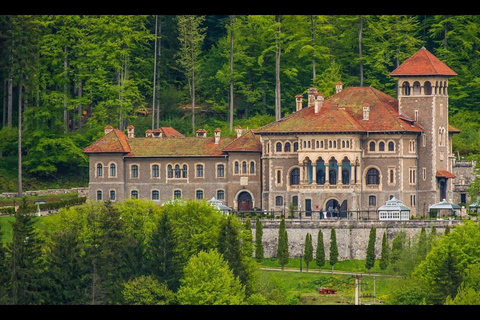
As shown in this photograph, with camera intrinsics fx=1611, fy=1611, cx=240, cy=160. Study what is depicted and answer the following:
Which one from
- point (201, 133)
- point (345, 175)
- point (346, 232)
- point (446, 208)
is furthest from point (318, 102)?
point (346, 232)

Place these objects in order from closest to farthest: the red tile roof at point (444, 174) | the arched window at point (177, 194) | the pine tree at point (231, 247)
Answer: the pine tree at point (231, 247)
the red tile roof at point (444, 174)
the arched window at point (177, 194)

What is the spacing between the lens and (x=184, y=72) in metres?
138

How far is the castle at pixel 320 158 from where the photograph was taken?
11300 centimetres

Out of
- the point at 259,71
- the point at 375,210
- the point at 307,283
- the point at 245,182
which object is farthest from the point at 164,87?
the point at 307,283

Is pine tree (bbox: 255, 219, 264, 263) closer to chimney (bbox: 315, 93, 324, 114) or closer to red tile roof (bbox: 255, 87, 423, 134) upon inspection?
red tile roof (bbox: 255, 87, 423, 134)

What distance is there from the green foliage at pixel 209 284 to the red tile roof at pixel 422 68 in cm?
2504

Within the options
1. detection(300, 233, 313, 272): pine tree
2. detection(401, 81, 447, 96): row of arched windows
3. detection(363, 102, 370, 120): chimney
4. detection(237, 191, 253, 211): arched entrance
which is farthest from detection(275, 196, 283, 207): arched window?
detection(401, 81, 447, 96): row of arched windows

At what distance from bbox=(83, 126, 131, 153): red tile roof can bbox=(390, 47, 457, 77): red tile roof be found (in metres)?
Result: 20.5

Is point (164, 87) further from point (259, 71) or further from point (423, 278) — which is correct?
point (423, 278)

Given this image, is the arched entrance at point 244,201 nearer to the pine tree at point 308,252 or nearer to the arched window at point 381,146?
the arched window at point 381,146

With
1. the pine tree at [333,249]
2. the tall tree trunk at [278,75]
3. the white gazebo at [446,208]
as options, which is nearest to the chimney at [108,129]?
the tall tree trunk at [278,75]

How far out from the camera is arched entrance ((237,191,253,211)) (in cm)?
11656

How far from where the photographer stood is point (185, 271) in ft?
317

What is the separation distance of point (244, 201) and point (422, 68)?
52.5ft
